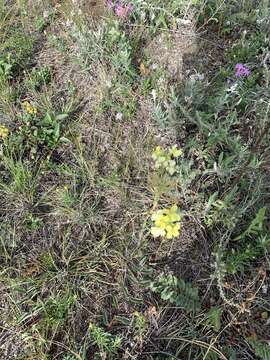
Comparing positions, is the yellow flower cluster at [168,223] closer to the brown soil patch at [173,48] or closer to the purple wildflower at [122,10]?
the brown soil patch at [173,48]

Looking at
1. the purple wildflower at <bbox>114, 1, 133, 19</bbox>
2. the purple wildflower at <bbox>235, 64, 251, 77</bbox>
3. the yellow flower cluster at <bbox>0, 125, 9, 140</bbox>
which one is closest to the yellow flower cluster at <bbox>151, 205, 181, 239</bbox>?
the yellow flower cluster at <bbox>0, 125, 9, 140</bbox>

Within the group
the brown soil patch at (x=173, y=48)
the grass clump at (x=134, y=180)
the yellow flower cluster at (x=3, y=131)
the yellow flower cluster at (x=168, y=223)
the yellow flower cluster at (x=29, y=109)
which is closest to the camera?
the yellow flower cluster at (x=168, y=223)

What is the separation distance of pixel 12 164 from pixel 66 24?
131 cm

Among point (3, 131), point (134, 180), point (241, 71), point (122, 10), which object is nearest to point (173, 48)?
→ point (122, 10)

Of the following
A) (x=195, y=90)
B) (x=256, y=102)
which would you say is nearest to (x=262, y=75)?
(x=256, y=102)

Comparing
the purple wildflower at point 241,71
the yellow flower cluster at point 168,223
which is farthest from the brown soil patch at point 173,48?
the yellow flower cluster at point 168,223

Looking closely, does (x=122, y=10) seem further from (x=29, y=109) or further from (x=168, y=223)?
(x=168, y=223)

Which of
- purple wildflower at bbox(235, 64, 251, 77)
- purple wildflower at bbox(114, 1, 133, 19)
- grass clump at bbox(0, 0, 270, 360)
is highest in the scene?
purple wildflower at bbox(114, 1, 133, 19)

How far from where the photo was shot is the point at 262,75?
2.92 meters

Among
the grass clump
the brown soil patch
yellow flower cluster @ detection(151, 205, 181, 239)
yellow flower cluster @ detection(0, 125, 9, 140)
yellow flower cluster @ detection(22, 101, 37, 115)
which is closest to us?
yellow flower cluster @ detection(151, 205, 181, 239)

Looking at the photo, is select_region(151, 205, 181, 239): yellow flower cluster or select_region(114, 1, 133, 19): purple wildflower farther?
select_region(114, 1, 133, 19): purple wildflower

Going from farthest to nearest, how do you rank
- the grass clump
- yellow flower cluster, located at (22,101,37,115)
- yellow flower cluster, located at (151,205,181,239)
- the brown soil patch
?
the brown soil patch
yellow flower cluster, located at (22,101,37,115)
the grass clump
yellow flower cluster, located at (151,205,181,239)

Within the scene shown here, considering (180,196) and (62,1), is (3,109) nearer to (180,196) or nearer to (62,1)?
(62,1)

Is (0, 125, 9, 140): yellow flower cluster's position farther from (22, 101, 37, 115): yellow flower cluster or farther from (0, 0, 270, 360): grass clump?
(22, 101, 37, 115): yellow flower cluster
